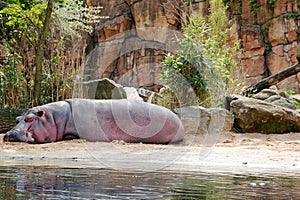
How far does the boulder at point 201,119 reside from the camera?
7461 mm

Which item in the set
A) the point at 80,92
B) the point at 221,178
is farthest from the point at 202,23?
the point at 221,178

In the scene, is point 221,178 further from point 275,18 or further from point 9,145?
point 275,18

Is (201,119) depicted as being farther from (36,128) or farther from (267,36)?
(267,36)

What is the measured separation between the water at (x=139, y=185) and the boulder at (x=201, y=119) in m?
4.10

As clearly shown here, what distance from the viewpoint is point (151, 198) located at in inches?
81.5

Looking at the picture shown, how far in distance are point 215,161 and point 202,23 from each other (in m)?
6.52

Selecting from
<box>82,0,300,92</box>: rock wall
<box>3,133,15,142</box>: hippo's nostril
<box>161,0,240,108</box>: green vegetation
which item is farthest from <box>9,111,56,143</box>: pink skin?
<box>82,0,300,92</box>: rock wall

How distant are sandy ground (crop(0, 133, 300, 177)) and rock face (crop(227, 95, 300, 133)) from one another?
1638 mm

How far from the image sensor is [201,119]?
7.53m

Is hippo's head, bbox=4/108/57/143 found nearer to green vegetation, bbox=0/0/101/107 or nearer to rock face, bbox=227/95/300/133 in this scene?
green vegetation, bbox=0/0/101/107

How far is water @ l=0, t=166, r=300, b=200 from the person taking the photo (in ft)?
7.10

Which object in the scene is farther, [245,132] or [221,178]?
[245,132]

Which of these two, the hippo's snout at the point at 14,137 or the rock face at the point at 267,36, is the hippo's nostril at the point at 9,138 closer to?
the hippo's snout at the point at 14,137

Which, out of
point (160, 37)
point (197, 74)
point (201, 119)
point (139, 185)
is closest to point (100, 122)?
point (201, 119)
